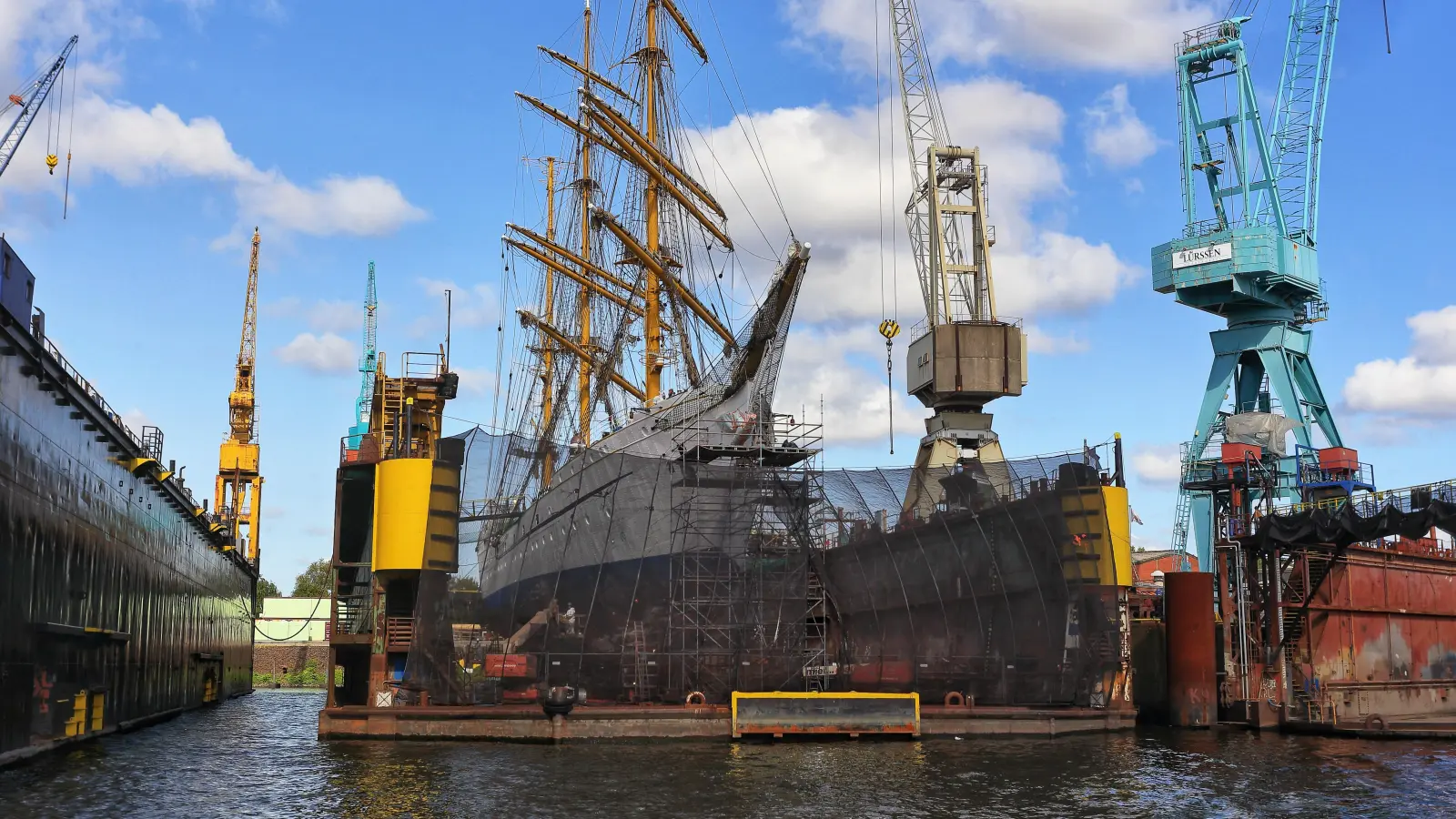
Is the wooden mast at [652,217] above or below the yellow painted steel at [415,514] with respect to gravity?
above

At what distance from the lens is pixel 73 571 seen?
35.8 meters

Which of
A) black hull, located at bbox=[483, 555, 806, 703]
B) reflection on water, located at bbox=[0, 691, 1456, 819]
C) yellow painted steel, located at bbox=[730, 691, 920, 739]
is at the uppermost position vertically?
black hull, located at bbox=[483, 555, 806, 703]

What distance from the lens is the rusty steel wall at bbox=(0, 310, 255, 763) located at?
3014cm

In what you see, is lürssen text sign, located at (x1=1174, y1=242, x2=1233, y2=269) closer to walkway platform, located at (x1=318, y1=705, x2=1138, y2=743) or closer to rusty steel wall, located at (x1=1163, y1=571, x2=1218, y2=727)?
rusty steel wall, located at (x1=1163, y1=571, x2=1218, y2=727)

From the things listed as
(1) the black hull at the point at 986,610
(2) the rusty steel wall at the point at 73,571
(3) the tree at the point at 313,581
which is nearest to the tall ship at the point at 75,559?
(2) the rusty steel wall at the point at 73,571

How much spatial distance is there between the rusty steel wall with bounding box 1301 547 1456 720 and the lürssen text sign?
31.1m

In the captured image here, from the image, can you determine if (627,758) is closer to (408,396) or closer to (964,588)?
(964,588)

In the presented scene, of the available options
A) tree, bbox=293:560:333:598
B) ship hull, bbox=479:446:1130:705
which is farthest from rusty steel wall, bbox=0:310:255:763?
tree, bbox=293:560:333:598

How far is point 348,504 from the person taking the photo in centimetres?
5328

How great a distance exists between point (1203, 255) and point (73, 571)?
228 ft

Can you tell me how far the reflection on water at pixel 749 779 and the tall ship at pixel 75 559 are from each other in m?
1.87

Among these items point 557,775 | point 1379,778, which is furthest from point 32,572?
point 1379,778

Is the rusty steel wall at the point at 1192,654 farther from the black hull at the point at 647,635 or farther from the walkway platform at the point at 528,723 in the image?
the black hull at the point at 647,635

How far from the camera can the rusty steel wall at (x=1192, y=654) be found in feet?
153
